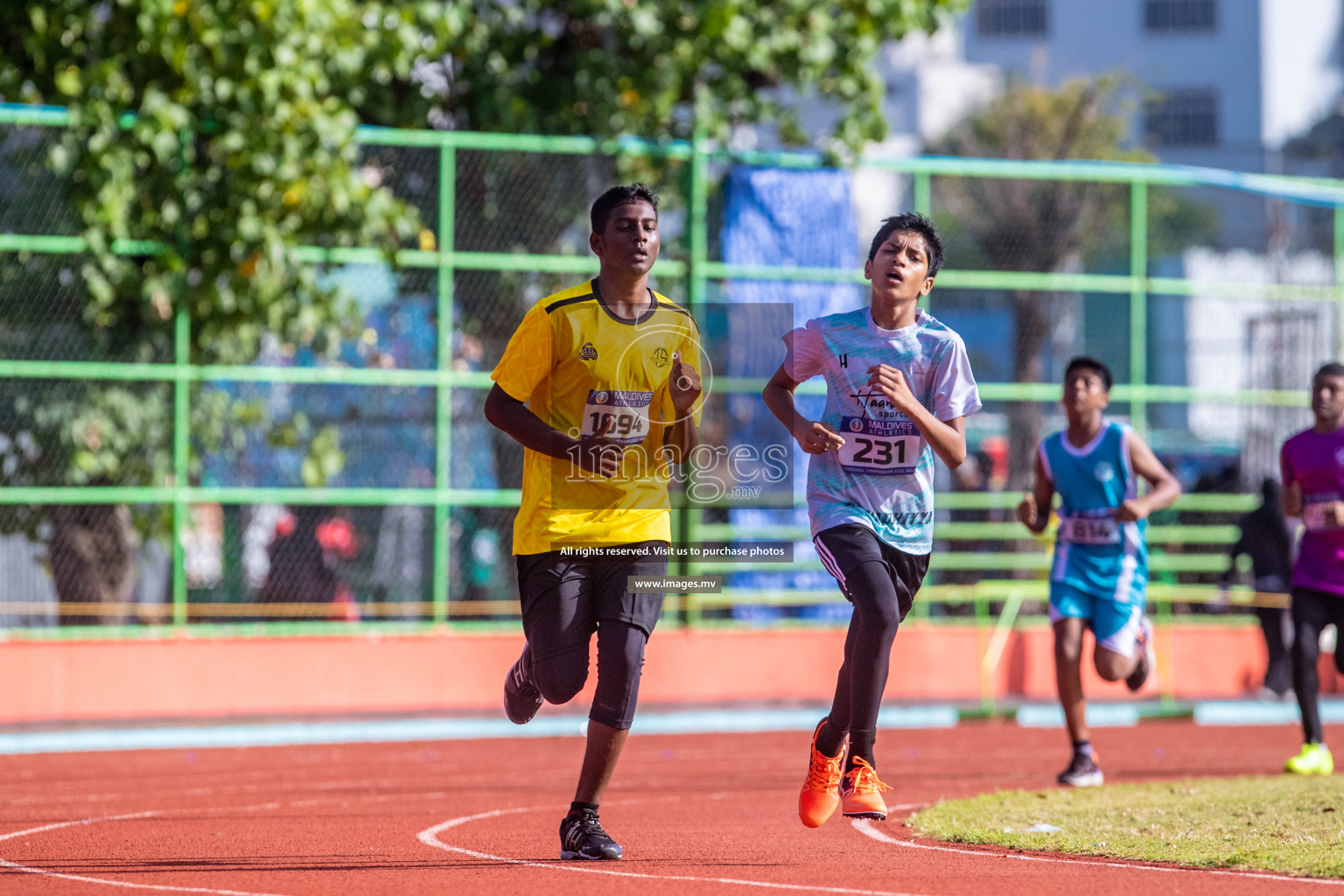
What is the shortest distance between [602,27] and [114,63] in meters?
4.63

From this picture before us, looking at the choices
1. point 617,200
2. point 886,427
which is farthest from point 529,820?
point 617,200

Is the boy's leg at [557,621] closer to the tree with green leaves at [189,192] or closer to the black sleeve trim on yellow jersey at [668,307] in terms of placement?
the black sleeve trim on yellow jersey at [668,307]

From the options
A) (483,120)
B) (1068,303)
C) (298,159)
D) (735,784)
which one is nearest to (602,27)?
(483,120)

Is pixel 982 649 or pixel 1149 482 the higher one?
pixel 1149 482

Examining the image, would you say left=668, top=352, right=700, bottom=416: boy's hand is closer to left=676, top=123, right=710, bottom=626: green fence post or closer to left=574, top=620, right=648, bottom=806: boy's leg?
left=574, top=620, right=648, bottom=806: boy's leg

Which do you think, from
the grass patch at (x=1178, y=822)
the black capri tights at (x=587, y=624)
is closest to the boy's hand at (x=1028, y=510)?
the grass patch at (x=1178, y=822)

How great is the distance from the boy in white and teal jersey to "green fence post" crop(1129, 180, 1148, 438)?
9813mm

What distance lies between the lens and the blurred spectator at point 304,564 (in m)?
13.9

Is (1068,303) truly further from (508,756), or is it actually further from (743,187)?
(508,756)

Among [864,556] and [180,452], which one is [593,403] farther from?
[180,452]

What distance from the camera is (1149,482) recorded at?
977 centimetres

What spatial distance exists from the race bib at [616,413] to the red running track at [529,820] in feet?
4.99

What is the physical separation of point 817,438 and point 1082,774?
3929 mm

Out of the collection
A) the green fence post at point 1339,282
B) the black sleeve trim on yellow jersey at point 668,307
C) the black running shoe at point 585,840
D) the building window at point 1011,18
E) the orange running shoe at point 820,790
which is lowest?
the black running shoe at point 585,840
